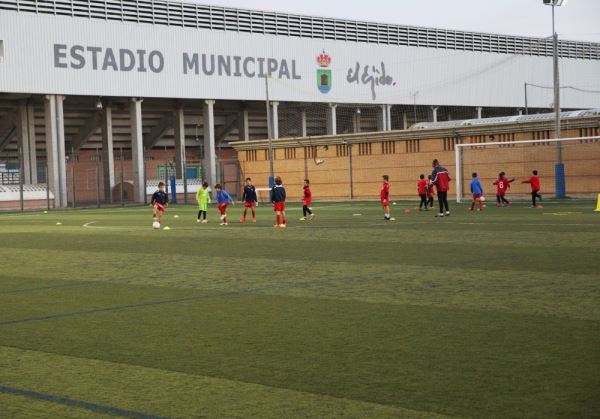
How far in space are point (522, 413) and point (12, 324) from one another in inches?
251

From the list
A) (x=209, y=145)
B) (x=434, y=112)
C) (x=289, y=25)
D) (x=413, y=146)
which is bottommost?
A: (x=413, y=146)

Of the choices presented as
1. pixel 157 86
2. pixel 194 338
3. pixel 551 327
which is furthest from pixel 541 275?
pixel 157 86

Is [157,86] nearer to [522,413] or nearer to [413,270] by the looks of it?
[413,270]

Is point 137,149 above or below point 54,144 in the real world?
below

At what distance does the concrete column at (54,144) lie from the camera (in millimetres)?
56388

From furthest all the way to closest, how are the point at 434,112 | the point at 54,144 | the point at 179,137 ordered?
1. the point at 434,112
2. the point at 179,137
3. the point at 54,144

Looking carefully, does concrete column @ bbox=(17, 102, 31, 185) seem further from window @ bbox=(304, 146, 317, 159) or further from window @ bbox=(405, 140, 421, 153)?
window @ bbox=(405, 140, 421, 153)

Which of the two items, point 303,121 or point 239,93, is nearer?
point 239,93

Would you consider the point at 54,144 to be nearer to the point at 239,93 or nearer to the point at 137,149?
the point at 137,149

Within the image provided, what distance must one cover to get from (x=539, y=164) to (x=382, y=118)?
2399cm

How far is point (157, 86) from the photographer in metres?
60.1

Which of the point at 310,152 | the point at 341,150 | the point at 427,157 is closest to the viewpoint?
the point at 427,157

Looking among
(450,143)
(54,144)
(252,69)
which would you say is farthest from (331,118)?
(54,144)

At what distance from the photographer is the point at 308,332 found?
9.70m
